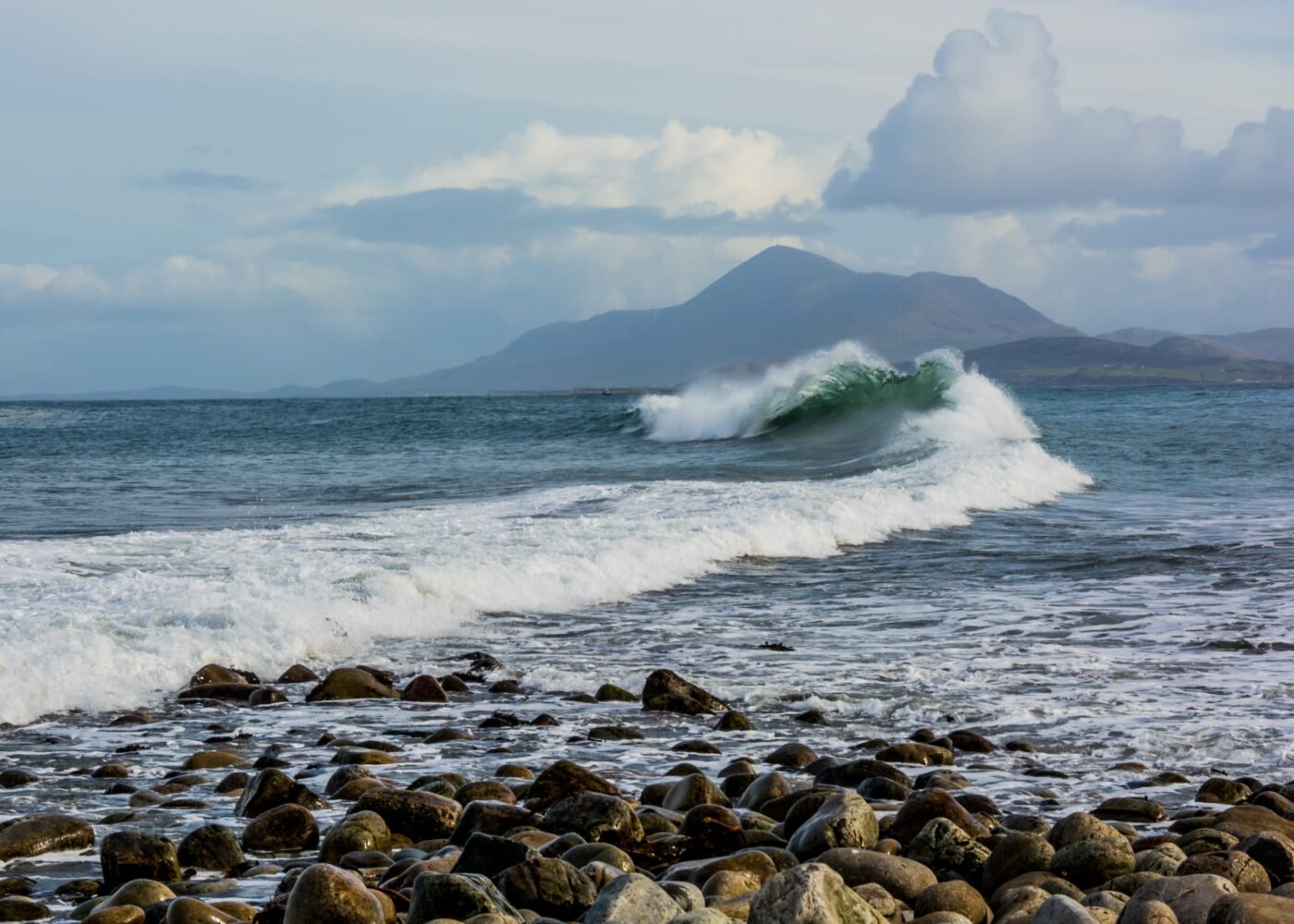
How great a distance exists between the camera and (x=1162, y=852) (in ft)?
A: 16.4

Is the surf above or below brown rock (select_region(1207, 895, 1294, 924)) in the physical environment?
above

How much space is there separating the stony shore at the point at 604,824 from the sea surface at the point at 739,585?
0.83 metres

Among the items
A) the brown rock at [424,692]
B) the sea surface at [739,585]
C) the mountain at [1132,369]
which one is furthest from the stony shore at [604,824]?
the mountain at [1132,369]

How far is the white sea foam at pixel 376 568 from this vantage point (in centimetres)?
979

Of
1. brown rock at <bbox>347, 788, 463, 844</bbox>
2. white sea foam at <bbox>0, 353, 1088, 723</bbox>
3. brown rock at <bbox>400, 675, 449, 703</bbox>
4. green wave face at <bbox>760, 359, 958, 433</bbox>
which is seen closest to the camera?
brown rock at <bbox>347, 788, 463, 844</bbox>

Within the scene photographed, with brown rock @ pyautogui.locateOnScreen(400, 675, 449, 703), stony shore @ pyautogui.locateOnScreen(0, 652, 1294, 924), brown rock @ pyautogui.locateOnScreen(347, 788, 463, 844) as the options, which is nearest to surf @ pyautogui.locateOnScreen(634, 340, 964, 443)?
brown rock @ pyautogui.locateOnScreen(400, 675, 449, 703)

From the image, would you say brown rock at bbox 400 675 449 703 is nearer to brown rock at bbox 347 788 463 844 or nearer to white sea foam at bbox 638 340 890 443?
brown rock at bbox 347 788 463 844

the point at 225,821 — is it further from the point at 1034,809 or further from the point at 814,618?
the point at 814,618

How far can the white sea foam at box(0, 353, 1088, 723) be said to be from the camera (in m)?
9.79

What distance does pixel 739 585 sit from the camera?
14.2m

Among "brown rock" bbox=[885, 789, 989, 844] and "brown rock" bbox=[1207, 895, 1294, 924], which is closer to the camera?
"brown rock" bbox=[1207, 895, 1294, 924]

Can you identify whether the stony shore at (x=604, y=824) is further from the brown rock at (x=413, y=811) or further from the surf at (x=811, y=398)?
the surf at (x=811, y=398)

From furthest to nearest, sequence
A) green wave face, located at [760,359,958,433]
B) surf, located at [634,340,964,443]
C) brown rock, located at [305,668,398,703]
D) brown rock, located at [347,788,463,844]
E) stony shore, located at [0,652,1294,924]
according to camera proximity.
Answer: surf, located at [634,340,964,443], green wave face, located at [760,359,958,433], brown rock, located at [305,668,398,703], brown rock, located at [347,788,463,844], stony shore, located at [0,652,1294,924]

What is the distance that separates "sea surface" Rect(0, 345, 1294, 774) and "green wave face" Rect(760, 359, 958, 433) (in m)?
10.7
